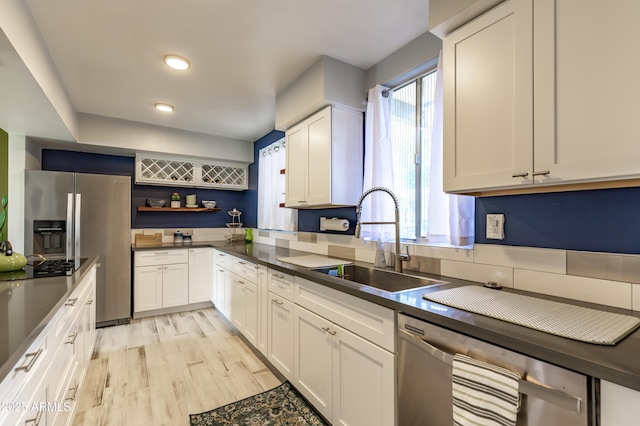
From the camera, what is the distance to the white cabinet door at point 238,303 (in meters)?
2.85

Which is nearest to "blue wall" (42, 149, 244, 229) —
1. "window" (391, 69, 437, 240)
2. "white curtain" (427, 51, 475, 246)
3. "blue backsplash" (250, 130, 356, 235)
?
"blue backsplash" (250, 130, 356, 235)

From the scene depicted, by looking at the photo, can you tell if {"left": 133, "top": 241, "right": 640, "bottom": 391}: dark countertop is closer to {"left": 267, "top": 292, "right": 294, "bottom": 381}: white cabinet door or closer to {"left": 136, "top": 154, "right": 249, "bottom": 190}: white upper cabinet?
{"left": 267, "top": 292, "right": 294, "bottom": 381}: white cabinet door

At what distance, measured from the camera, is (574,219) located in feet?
4.24

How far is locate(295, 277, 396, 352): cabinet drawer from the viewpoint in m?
1.31

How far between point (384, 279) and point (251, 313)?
1.36 m

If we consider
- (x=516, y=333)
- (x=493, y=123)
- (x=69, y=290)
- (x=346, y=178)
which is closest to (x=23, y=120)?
(x=69, y=290)

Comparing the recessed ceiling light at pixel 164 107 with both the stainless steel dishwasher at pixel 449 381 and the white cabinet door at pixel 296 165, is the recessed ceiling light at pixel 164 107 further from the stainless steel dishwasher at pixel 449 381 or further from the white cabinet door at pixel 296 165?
the stainless steel dishwasher at pixel 449 381

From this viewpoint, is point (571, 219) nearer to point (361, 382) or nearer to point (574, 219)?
point (574, 219)

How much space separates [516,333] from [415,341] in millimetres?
377

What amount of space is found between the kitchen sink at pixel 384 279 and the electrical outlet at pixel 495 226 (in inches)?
14.0

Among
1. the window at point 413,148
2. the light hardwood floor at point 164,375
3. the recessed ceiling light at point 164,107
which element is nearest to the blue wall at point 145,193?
the recessed ceiling light at point 164,107

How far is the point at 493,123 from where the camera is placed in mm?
1294

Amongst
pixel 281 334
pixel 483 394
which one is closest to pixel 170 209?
pixel 281 334

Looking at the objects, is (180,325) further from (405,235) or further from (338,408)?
(405,235)
